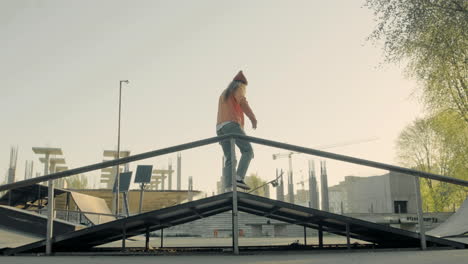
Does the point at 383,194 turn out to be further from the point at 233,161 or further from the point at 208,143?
the point at 208,143

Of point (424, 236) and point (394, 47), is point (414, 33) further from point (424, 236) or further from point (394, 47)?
point (424, 236)

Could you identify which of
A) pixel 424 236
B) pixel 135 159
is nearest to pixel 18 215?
pixel 135 159

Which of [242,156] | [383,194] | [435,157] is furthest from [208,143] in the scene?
[383,194]

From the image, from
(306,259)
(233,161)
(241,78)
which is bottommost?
(306,259)

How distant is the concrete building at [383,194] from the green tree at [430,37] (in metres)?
23.7

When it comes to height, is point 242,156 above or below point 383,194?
below

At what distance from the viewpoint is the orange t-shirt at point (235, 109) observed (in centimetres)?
533

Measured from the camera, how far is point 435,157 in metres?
35.0

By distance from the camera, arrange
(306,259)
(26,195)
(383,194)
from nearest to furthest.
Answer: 1. (306,259)
2. (26,195)
3. (383,194)

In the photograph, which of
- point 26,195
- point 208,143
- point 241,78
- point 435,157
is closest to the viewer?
point 208,143

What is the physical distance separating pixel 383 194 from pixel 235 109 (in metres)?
39.2

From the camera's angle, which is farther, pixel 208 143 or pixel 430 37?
pixel 430 37

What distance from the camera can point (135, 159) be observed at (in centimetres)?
469

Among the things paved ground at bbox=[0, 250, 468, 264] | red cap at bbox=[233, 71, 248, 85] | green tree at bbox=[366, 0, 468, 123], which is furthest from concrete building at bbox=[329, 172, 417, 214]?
paved ground at bbox=[0, 250, 468, 264]
